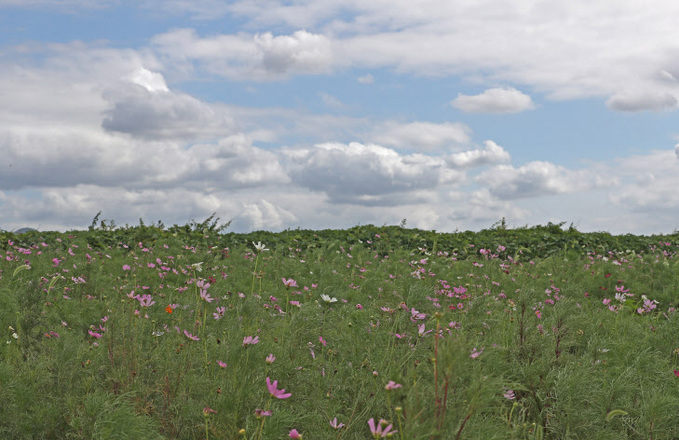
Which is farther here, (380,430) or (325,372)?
(325,372)

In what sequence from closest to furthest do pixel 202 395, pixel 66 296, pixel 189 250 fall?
pixel 202 395
pixel 66 296
pixel 189 250

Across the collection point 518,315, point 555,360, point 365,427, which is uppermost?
point 518,315

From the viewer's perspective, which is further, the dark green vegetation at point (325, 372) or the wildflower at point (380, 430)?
the dark green vegetation at point (325, 372)

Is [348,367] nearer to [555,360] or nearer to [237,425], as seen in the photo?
[237,425]

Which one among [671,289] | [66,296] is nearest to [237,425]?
[66,296]

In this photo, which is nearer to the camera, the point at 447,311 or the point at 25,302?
the point at 25,302

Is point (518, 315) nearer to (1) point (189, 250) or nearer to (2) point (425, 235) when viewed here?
(1) point (189, 250)

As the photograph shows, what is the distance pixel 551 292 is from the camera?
8.23m

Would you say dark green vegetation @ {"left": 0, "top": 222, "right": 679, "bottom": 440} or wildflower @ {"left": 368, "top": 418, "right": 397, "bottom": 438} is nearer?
wildflower @ {"left": 368, "top": 418, "right": 397, "bottom": 438}

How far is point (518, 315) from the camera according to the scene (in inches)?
154

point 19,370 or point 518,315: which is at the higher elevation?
point 518,315

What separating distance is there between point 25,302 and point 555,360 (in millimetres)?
3618

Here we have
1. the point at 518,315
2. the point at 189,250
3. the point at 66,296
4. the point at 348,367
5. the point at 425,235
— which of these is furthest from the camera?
the point at 425,235

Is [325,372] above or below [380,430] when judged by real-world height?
below
